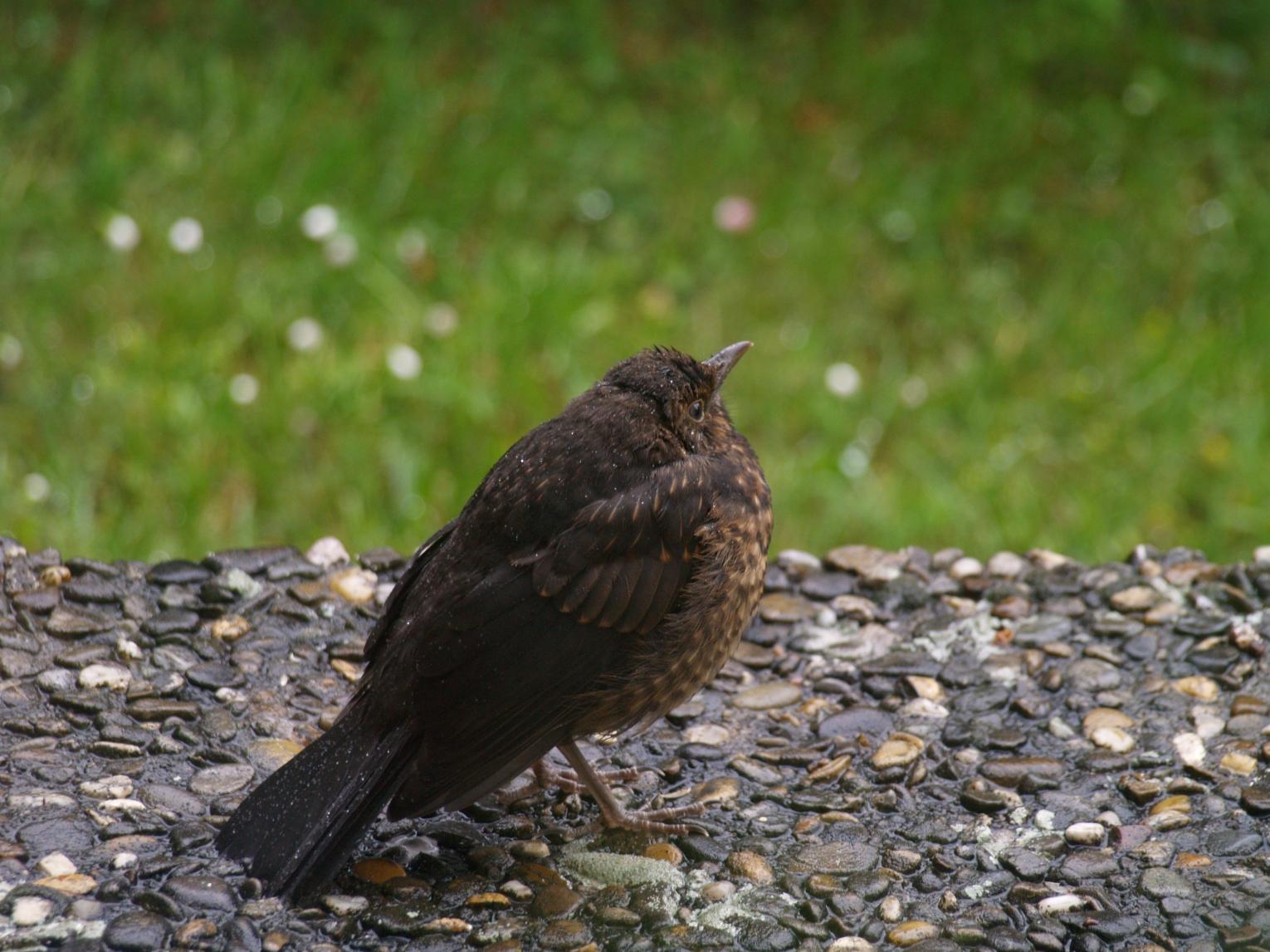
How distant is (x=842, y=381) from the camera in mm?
6152

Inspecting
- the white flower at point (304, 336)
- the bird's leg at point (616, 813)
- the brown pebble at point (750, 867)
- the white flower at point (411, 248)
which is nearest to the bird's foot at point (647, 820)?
the bird's leg at point (616, 813)

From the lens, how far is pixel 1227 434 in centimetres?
606

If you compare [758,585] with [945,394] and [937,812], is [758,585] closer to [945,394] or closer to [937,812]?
[937,812]

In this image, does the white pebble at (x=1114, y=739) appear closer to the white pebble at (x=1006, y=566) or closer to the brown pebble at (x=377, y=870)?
the white pebble at (x=1006, y=566)

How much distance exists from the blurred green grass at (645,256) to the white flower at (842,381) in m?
0.07

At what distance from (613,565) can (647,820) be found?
575 millimetres

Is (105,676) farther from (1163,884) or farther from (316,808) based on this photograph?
(1163,884)

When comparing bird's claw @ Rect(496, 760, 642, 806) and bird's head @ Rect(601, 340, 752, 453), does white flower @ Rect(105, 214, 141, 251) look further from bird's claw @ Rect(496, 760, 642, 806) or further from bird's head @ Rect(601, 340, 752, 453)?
bird's claw @ Rect(496, 760, 642, 806)

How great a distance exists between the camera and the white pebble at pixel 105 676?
12.2 ft

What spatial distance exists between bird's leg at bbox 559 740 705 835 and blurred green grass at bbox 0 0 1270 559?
196 cm

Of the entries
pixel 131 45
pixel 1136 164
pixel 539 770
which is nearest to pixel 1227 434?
pixel 1136 164

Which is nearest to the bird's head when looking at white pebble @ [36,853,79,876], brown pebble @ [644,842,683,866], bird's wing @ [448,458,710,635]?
bird's wing @ [448,458,710,635]

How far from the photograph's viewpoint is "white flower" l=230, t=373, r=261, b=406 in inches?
222

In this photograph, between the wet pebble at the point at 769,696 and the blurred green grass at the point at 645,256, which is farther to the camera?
the blurred green grass at the point at 645,256
